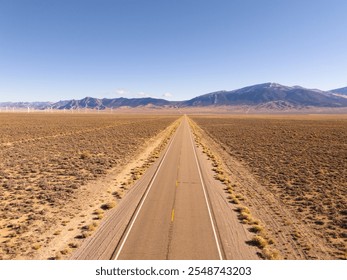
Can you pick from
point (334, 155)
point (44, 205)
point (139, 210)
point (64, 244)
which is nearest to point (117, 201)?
point (139, 210)

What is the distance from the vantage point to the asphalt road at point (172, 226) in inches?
485

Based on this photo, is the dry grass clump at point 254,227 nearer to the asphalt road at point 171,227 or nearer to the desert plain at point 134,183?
the desert plain at point 134,183

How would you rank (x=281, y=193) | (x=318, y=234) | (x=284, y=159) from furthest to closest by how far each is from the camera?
(x=284, y=159) → (x=281, y=193) → (x=318, y=234)

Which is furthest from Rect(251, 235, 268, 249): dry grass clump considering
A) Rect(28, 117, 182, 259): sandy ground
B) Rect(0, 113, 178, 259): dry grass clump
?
Rect(0, 113, 178, 259): dry grass clump

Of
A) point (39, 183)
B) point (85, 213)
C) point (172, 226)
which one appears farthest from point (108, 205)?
point (39, 183)

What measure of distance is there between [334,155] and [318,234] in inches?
1121

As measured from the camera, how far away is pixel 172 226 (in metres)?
15.0

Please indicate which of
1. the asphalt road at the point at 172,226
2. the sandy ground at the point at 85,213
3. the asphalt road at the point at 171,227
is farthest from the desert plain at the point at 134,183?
the asphalt road at the point at 172,226

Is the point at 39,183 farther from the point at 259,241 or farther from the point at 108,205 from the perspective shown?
the point at 259,241

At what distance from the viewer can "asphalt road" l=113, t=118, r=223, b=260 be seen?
12.3m

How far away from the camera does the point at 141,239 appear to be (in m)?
13.4

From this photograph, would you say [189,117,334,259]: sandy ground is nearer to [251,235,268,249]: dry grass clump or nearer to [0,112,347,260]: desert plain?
[0,112,347,260]: desert plain

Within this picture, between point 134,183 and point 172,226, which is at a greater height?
point 134,183
